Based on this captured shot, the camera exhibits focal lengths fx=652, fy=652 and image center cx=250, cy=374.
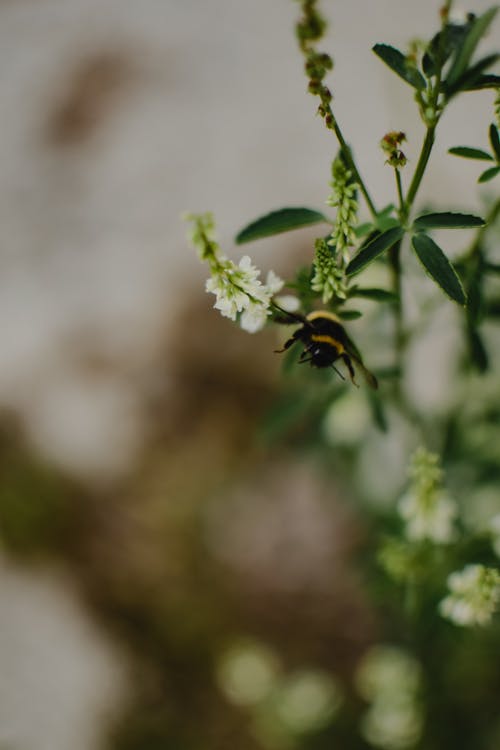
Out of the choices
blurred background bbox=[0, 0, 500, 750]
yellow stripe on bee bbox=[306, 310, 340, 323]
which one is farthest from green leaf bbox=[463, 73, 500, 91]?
blurred background bbox=[0, 0, 500, 750]

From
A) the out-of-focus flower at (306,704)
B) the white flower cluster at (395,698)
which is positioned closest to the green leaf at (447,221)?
the white flower cluster at (395,698)

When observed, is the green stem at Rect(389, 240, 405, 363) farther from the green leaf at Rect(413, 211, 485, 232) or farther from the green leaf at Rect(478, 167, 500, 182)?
the green leaf at Rect(478, 167, 500, 182)

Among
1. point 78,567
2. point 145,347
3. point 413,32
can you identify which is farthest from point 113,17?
point 78,567

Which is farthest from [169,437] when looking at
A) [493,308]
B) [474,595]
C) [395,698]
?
[474,595]

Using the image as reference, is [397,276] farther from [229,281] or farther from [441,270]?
[229,281]

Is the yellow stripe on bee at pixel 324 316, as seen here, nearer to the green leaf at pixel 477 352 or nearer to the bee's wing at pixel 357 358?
the bee's wing at pixel 357 358

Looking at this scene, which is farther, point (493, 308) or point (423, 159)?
point (493, 308)

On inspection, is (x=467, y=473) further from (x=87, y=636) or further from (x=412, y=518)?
(x=87, y=636)
